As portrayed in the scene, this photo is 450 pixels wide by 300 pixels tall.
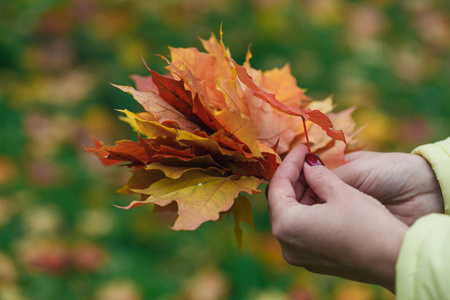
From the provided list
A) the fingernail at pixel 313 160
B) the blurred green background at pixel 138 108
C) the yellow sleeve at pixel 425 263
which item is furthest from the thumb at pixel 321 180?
the blurred green background at pixel 138 108

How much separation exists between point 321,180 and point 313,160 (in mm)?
60

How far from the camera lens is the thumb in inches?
30.2

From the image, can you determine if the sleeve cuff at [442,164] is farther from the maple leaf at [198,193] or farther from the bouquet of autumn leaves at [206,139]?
the maple leaf at [198,193]

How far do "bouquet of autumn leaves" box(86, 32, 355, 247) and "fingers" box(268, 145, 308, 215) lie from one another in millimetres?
27

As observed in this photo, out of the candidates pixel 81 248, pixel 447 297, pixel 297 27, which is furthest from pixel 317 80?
pixel 447 297

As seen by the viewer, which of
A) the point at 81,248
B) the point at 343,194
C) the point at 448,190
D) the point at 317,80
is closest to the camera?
the point at 343,194

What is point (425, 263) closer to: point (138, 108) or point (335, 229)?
point (335, 229)

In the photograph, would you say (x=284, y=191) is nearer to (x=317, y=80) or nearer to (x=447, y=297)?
(x=447, y=297)

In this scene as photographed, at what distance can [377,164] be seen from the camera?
93 cm

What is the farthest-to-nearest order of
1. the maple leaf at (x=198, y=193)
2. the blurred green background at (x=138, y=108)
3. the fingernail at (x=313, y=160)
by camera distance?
the blurred green background at (x=138, y=108), the fingernail at (x=313, y=160), the maple leaf at (x=198, y=193)

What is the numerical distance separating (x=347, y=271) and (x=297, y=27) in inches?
66.7

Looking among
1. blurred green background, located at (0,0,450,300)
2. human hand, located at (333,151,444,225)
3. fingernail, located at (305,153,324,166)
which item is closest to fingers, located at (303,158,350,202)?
fingernail, located at (305,153,324,166)

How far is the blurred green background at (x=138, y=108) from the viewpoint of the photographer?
1.56 metres

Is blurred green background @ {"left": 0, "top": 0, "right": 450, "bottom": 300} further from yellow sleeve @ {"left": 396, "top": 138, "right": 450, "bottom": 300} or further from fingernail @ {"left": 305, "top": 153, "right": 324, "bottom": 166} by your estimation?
yellow sleeve @ {"left": 396, "top": 138, "right": 450, "bottom": 300}
